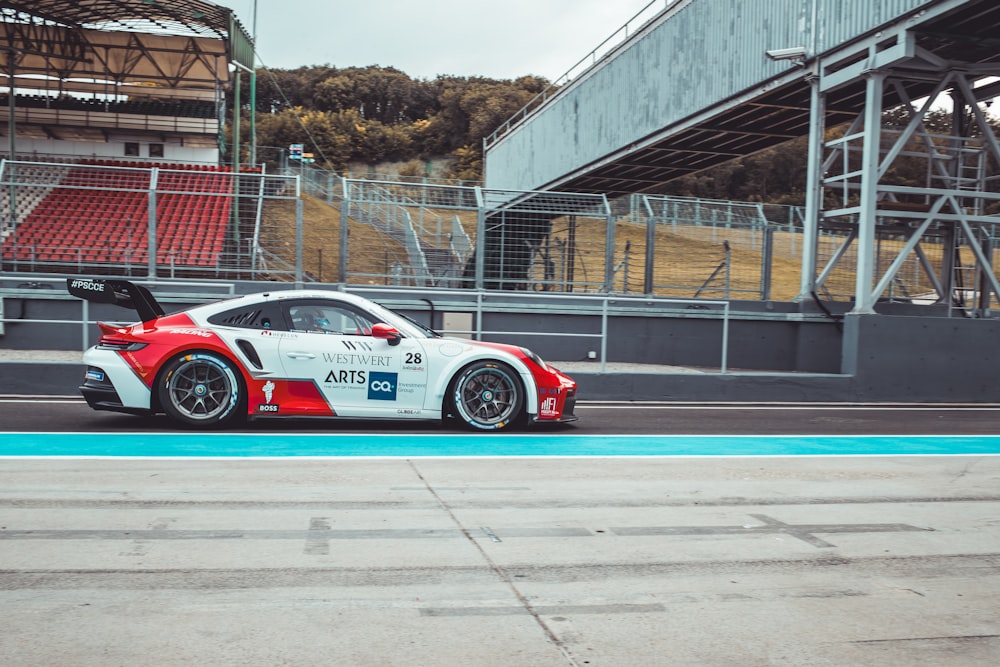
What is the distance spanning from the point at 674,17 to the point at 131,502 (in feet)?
68.1

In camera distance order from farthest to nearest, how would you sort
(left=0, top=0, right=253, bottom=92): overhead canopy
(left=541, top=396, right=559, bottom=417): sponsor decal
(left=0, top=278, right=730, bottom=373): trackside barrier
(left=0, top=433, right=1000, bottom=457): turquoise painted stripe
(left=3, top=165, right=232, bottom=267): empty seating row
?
1. (left=0, top=0, right=253, bottom=92): overhead canopy
2. (left=3, top=165, right=232, bottom=267): empty seating row
3. (left=0, top=278, right=730, bottom=373): trackside barrier
4. (left=541, top=396, right=559, bottom=417): sponsor decal
5. (left=0, top=433, right=1000, bottom=457): turquoise painted stripe

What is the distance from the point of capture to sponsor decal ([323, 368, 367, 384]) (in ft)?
28.2

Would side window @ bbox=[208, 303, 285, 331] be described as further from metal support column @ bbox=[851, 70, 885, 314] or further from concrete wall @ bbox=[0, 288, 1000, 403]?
metal support column @ bbox=[851, 70, 885, 314]

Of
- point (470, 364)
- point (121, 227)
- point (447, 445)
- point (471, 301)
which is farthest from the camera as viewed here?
point (121, 227)

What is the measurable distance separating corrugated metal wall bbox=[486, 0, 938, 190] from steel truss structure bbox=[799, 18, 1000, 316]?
25.0 inches

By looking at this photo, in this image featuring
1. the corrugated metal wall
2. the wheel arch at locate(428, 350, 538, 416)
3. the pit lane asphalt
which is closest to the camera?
the wheel arch at locate(428, 350, 538, 416)

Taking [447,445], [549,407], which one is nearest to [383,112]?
[549,407]

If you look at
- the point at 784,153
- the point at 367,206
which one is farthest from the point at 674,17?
the point at 784,153

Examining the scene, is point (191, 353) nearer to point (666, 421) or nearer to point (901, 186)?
point (666, 421)

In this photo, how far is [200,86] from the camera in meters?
42.5

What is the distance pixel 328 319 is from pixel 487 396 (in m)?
1.72

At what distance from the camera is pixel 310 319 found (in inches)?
344

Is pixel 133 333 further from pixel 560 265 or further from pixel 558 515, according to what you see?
pixel 560 265

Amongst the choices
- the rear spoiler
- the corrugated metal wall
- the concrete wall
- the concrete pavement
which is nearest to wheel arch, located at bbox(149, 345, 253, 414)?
the rear spoiler
